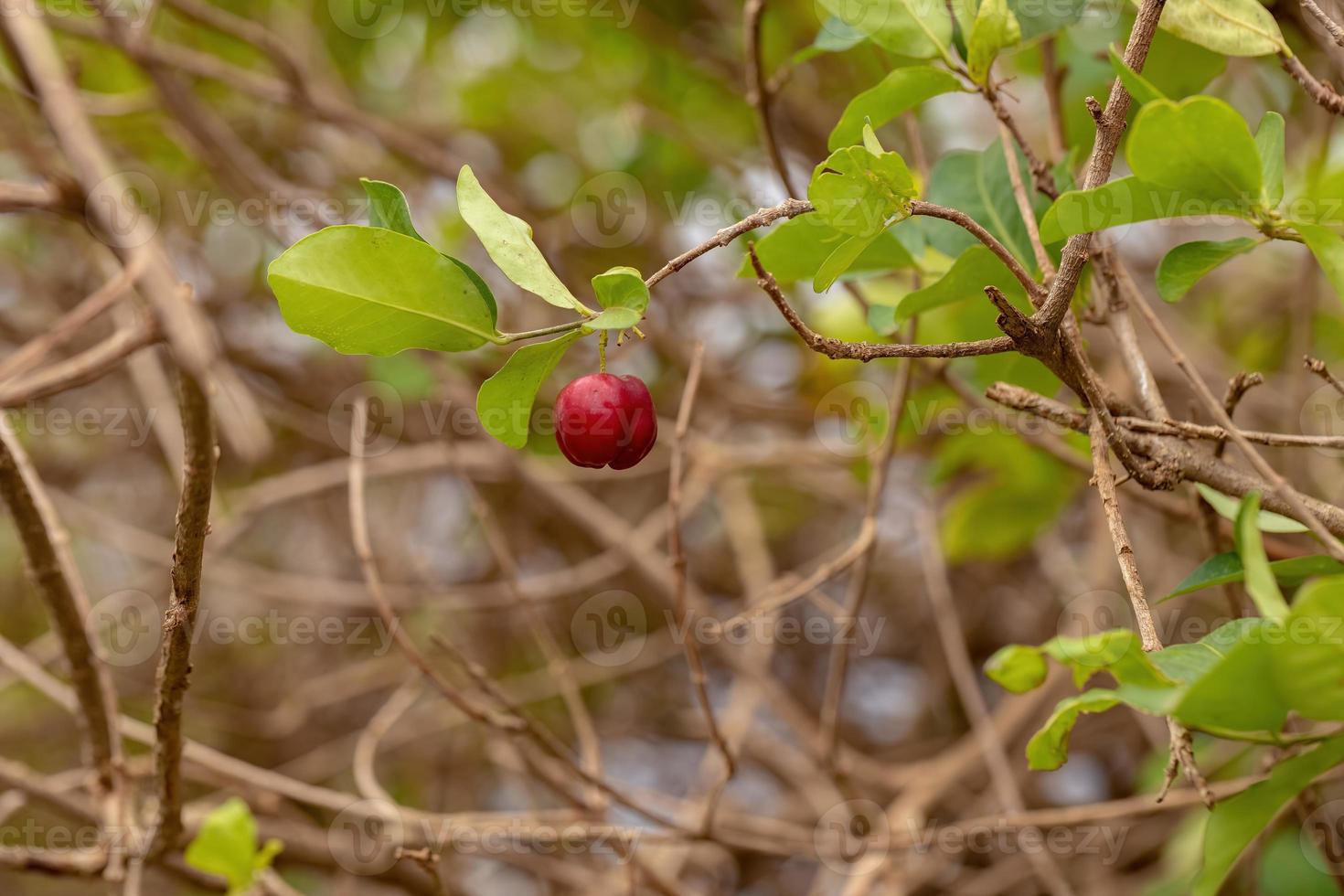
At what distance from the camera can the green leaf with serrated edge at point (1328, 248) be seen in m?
0.62

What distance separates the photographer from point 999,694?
2330 millimetres

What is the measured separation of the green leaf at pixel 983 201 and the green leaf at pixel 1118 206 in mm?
228

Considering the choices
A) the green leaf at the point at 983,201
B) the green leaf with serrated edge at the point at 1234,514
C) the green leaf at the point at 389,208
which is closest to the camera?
the green leaf at the point at 389,208

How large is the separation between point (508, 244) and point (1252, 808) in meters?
0.58

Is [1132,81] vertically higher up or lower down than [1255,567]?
higher up

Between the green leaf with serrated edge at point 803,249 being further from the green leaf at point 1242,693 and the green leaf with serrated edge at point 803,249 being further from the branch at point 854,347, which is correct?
the green leaf at point 1242,693

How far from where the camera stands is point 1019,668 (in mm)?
783

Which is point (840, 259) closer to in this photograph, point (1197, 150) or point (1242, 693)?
point (1197, 150)

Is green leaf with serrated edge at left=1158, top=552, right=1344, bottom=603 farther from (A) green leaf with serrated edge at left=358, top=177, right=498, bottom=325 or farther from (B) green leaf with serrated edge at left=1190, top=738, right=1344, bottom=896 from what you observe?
(A) green leaf with serrated edge at left=358, top=177, right=498, bottom=325

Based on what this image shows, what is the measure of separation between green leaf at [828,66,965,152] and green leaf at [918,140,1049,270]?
0.12m

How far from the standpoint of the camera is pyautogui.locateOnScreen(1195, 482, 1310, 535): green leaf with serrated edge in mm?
742

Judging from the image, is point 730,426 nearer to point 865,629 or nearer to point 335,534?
point 865,629

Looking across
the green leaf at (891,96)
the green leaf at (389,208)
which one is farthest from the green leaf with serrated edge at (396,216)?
the green leaf at (891,96)

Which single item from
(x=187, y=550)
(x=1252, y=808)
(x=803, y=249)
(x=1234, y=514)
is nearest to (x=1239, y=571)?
(x=1234, y=514)
